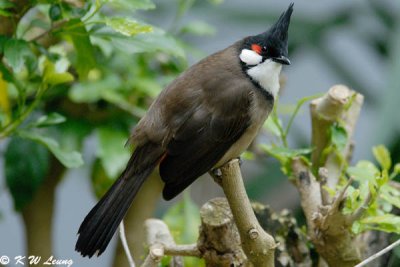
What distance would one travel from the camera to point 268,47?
2.00 meters

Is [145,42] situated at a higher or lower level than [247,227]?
higher

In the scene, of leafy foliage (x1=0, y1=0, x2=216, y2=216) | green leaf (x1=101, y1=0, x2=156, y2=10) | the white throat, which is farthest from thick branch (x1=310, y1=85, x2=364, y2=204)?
green leaf (x1=101, y1=0, x2=156, y2=10)

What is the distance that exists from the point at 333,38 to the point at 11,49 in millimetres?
2461

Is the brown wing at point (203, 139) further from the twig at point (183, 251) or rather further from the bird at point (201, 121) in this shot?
the twig at point (183, 251)

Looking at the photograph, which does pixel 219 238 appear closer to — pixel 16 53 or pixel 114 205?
pixel 114 205

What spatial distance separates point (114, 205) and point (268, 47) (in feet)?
1.70

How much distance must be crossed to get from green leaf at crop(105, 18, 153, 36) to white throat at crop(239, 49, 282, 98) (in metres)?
0.43

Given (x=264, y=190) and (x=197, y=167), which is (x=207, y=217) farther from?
(x=264, y=190)

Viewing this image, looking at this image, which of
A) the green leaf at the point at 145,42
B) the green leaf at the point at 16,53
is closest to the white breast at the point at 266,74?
the green leaf at the point at 145,42

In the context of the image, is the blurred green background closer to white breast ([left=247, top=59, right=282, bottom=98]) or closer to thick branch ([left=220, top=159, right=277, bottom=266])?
white breast ([left=247, top=59, right=282, bottom=98])

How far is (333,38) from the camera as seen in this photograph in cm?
393

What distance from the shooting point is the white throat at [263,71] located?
2.01 meters

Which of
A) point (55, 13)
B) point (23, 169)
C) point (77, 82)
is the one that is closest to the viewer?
point (55, 13)

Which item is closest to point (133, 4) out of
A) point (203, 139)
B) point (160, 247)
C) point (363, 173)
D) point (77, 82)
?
point (203, 139)
